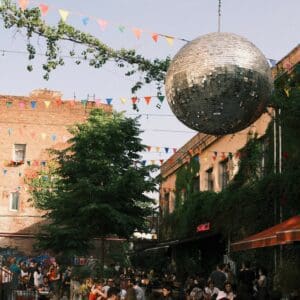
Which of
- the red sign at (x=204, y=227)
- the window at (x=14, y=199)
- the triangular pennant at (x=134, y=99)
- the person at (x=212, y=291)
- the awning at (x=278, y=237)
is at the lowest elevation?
the person at (x=212, y=291)

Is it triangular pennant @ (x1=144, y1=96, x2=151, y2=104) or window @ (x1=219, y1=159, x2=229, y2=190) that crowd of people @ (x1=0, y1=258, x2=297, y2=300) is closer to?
triangular pennant @ (x1=144, y1=96, x2=151, y2=104)

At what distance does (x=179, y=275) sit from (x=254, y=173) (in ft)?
27.0

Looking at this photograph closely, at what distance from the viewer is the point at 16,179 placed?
131 feet

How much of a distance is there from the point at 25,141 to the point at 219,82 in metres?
35.3

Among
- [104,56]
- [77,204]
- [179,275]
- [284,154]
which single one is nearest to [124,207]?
[77,204]

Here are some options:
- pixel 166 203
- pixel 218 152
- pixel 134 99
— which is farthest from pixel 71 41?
pixel 166 203

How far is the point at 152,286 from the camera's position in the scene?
1900 cm

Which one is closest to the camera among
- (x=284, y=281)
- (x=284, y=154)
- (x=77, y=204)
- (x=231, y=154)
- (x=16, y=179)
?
(x=284, y=281)

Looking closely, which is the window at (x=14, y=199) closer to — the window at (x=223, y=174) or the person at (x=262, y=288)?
the window at (x=223, y=174)

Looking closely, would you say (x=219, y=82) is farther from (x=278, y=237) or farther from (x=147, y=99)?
(x=147, y=99)

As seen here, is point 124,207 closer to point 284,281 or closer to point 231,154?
point 231,154

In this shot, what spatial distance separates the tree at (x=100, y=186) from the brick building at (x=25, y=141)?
12400 mm

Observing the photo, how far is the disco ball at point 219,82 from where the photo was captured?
643 centimetres

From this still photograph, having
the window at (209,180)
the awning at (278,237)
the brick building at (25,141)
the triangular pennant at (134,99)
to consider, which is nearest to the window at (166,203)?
the brick building at (25,141)
